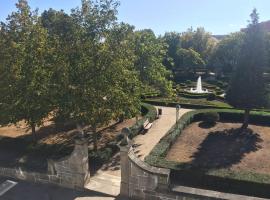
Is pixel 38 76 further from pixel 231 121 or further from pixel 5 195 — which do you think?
pixel 231 121

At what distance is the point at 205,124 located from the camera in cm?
2464

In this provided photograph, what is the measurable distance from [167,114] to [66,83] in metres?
14.3

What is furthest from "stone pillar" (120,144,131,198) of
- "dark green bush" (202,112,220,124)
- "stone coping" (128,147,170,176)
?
"dark green bush" (202,112,220,124)

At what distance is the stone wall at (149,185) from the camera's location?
11703 millimetres

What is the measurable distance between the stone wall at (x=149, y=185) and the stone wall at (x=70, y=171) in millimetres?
1907

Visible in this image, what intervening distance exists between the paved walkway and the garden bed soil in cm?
141

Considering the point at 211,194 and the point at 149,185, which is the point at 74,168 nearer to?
the point at 149,185

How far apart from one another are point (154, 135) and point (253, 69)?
8429 millimetres

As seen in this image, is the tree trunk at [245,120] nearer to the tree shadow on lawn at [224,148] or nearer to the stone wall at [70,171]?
the tree shadow on lawn at [224,148]

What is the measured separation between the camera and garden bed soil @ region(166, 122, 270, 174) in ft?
56.2

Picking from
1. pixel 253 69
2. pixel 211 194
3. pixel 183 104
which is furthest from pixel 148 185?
pixel 183 104

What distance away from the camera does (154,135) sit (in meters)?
22.2

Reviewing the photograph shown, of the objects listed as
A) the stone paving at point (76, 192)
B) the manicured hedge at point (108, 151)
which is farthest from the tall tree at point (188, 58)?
the stone paving at point (76, 192)

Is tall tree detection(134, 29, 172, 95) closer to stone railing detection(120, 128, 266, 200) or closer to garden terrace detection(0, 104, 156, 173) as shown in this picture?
garden terrace detection(0, 104, 156, 173)
